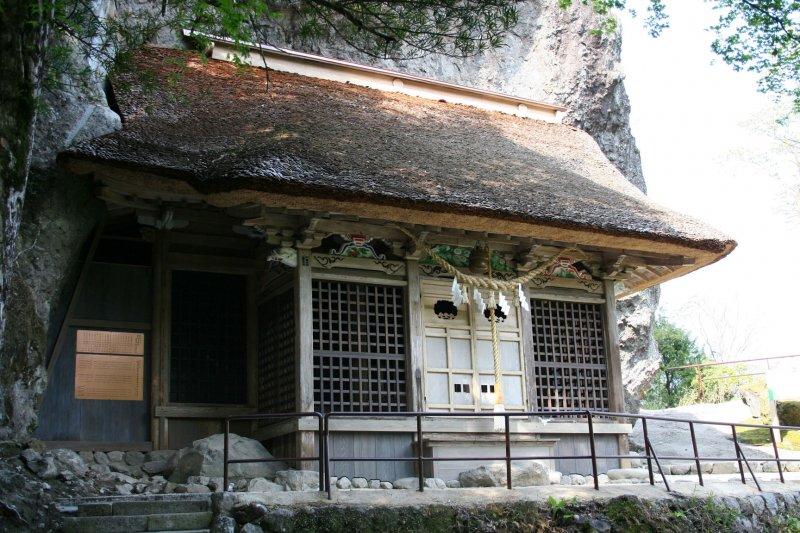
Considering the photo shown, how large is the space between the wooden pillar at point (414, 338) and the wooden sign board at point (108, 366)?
3439 mm

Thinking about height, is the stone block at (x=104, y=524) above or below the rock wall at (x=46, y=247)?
below

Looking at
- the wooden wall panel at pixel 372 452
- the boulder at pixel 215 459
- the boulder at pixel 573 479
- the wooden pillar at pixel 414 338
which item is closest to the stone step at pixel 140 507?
the boulder at pixel 215 459

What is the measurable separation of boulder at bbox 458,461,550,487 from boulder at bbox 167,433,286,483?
7.23 feet

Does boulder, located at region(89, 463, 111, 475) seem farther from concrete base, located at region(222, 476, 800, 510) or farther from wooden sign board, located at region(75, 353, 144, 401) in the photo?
concrete base, located at region(222, 476, 800, 510)

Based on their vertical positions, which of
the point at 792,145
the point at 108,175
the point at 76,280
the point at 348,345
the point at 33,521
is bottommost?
the point at 33,521

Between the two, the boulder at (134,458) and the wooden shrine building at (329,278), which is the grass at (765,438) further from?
the boulder at (134,458)

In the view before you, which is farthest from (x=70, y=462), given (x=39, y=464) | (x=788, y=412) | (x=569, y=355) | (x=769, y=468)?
(x=788, y=412)

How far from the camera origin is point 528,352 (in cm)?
1197

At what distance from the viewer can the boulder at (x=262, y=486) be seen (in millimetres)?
8672

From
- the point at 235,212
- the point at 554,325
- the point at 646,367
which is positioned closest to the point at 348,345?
the point at 235,212

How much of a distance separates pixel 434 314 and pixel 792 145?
714 inches

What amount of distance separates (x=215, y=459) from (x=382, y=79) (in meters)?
7.97

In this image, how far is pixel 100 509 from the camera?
24.1 ft

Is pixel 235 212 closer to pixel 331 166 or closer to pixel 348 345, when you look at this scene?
pixel 331 166
